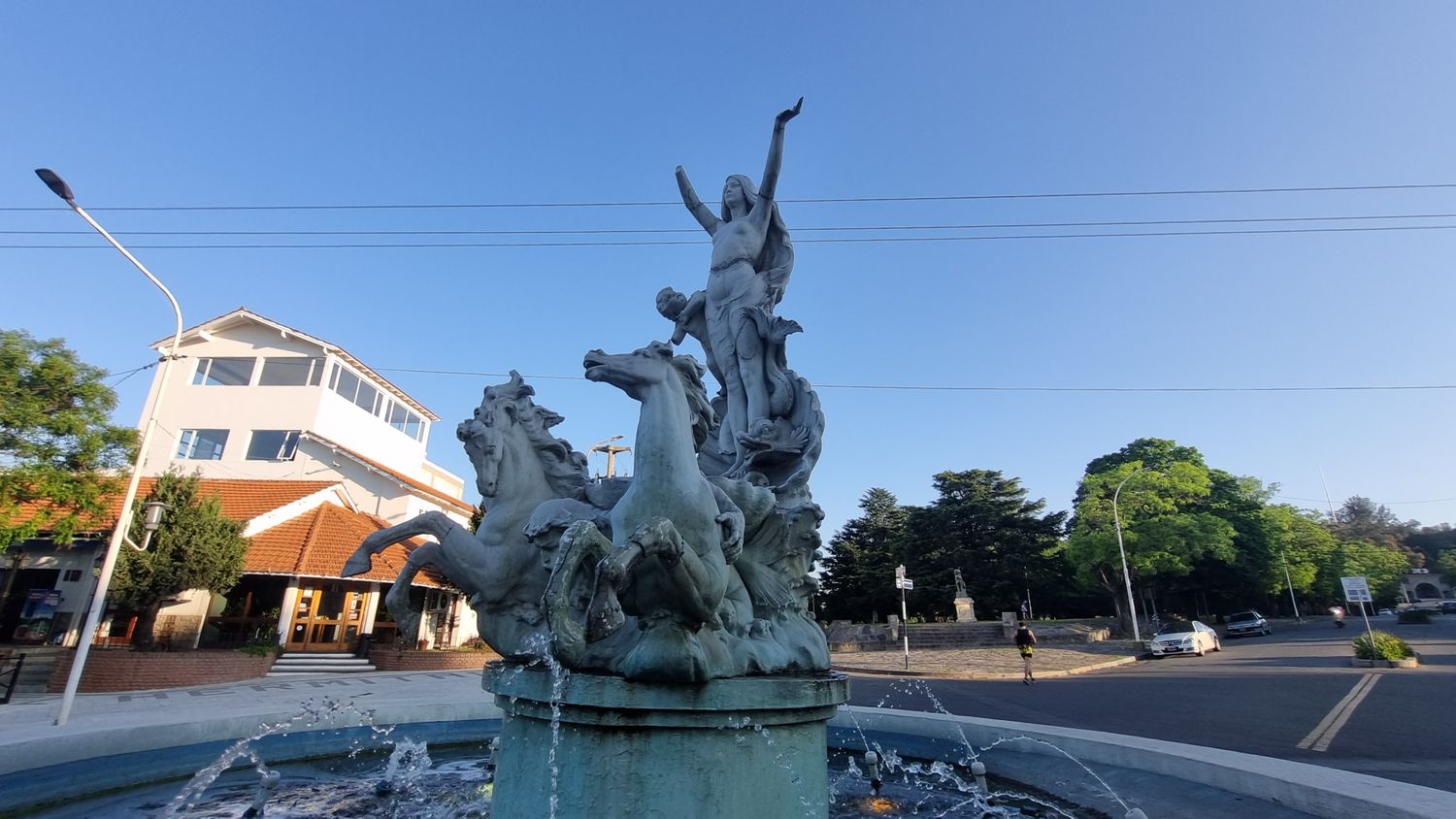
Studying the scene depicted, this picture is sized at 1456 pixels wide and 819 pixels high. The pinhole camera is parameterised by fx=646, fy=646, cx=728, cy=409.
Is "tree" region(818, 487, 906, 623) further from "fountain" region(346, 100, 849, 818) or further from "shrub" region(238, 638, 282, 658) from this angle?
"fountain" region(346, 100, 849, 818)

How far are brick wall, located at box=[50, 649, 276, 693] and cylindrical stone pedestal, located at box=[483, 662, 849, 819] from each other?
14170 millimetres

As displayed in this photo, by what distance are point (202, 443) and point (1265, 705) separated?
97.2 ft

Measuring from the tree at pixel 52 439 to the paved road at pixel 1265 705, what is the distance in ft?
47.6

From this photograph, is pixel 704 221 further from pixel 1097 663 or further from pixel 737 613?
pixel 1097 663

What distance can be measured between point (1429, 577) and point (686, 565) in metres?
120

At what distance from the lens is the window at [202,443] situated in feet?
73.3

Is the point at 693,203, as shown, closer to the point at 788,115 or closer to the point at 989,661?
the point at 788,115

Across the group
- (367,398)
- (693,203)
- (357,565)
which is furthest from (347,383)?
(357,565)

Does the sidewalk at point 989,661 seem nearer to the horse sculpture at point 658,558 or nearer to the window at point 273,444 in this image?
the horse sculpture at point 658,558

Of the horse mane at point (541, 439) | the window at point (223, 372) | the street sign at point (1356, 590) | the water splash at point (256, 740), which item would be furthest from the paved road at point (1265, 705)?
the window at point (223, 372)

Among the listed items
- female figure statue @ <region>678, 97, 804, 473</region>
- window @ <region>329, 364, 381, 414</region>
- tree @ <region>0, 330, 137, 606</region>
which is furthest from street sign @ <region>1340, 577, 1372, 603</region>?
window @ <region>329, 364, 381, 414</region>

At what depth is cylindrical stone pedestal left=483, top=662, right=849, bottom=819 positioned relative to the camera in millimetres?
2680

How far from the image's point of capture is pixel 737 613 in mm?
3512

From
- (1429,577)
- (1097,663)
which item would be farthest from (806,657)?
(1429,577)
